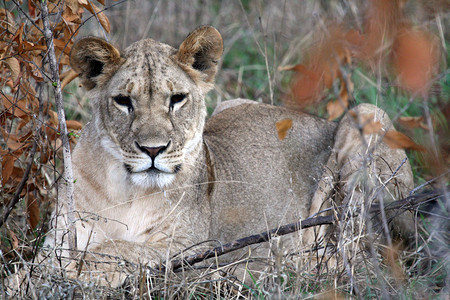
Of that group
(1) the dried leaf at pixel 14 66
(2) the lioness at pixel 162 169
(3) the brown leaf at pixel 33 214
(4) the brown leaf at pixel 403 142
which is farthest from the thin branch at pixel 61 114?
(4) the brown leaf at pixel 403 142

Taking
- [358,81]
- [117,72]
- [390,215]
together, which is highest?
[117,72]

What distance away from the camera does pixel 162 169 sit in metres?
4.04

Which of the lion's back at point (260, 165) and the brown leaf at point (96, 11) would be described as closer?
the brown leaf at point (96, 11)

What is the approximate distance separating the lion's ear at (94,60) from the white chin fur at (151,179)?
0.80 m

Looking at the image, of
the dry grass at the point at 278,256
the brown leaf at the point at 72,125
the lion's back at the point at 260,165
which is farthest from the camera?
the lion's back at the point at 260,165

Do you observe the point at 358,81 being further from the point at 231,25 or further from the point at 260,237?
the point at 260,237

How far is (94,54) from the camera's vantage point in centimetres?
433

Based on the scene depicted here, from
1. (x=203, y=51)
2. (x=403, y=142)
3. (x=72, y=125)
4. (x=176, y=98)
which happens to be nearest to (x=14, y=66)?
(x=72, y=125)

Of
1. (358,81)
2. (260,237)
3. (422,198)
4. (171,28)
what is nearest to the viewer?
(260,237)

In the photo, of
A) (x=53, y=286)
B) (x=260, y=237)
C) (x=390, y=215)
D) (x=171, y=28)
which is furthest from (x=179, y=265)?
(x=171, y=28)

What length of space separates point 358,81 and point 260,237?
13.2 ft

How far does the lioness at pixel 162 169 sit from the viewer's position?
4.09 metres

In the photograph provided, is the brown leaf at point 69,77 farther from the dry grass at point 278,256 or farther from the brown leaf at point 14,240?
the brown leaf at point 14,240

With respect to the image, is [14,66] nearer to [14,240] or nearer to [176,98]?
[176,98]
